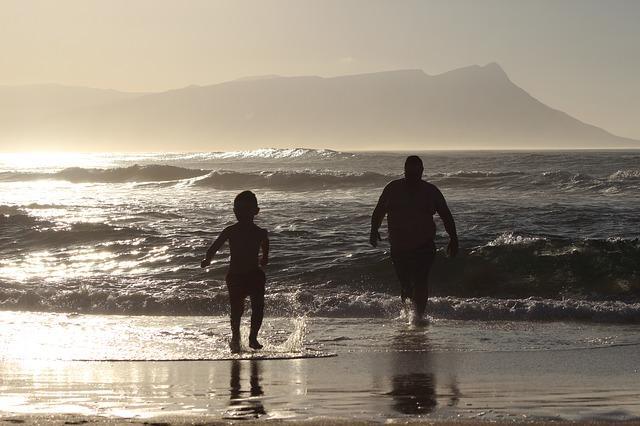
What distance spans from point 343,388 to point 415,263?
324 cm

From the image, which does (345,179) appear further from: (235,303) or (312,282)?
(235,303)

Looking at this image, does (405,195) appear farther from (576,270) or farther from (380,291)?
(576,270)

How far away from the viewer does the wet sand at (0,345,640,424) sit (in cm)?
596

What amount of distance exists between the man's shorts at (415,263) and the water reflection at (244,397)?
2573mm

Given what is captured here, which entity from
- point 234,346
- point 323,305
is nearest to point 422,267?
point 234,346

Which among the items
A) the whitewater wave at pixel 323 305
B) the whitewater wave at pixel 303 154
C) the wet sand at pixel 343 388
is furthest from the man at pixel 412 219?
the whitewater wave at pixel 303 154

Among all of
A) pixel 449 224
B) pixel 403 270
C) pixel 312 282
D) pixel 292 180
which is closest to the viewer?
pixel 449 224

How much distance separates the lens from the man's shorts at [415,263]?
998 centimetres

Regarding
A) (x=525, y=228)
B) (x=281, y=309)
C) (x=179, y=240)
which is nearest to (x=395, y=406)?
(x=281, y=309)

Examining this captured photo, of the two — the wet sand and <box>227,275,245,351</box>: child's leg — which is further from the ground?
<box>227,275,245,351</box>: child's leg

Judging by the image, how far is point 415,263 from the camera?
9992 millimetres

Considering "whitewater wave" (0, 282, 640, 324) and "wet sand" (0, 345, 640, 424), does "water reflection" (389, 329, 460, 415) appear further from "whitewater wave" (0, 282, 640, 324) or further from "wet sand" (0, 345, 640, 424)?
"whitewater wave" (0, 282, 640, 324)

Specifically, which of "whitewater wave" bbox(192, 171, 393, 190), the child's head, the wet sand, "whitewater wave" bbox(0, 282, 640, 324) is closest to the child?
the child's head

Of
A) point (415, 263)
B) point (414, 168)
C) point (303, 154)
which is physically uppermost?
point (303, 154)
